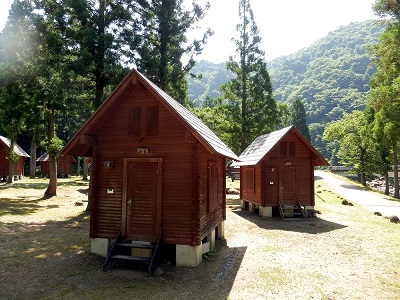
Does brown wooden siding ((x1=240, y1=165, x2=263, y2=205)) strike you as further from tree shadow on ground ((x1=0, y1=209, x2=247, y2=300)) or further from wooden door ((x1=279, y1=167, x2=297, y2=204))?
tree shadow on ground ((x1=0, y1=209, x2=247, y2=300))

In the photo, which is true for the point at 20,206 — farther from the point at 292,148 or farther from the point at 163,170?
the point at 292,148

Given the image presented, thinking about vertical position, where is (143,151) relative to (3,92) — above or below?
below

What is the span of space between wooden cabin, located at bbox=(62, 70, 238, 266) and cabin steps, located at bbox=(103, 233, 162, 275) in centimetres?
25

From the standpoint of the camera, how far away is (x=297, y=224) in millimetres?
16891

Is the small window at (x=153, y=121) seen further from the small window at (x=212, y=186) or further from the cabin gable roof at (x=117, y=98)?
the small window at (x=212, y=186)

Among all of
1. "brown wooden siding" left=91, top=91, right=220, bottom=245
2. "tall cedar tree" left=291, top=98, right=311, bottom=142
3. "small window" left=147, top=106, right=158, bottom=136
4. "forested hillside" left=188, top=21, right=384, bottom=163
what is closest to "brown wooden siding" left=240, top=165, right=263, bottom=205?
"brown wooden siding" left=91, top=91, right=220, bottom=245

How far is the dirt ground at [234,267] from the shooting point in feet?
25.1

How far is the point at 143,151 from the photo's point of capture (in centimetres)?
993

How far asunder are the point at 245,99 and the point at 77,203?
709 inches

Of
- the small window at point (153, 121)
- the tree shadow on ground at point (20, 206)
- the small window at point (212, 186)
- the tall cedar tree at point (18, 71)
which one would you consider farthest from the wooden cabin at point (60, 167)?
the small window at point (153, 121)

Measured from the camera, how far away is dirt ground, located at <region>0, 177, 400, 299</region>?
7.65 meters

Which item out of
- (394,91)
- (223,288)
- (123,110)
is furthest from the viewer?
(394,91)

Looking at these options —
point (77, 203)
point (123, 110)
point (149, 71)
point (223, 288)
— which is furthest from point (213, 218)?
point (77, 203)

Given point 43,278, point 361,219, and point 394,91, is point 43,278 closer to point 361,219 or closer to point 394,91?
point 361,219
